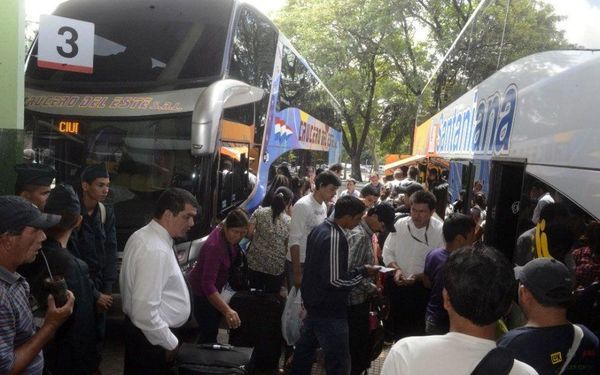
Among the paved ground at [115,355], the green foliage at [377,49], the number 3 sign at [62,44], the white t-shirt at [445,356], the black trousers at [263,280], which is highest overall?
the green foliage at [377,49]

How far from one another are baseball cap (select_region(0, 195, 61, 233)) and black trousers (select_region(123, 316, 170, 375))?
103 centimetres

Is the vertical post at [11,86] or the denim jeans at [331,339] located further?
the vertical post at [11,86]

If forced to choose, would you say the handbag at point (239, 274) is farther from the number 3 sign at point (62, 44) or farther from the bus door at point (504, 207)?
the number 3 sign at point (62, 44)

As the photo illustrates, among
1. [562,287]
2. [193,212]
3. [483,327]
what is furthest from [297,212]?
[483,327]

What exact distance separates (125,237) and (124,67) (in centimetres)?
204

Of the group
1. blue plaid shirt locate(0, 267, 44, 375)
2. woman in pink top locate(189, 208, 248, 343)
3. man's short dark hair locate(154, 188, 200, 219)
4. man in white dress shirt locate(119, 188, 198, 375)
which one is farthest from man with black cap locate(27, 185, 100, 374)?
woman in pink top locate(189, 208, 248, 343)

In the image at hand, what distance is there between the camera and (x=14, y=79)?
4148 millimetres

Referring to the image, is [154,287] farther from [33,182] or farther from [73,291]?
[33,182]

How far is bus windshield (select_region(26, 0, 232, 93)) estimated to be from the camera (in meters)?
6.09

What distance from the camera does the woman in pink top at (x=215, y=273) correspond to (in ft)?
12.8

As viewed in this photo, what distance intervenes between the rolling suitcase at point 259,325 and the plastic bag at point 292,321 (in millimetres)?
65

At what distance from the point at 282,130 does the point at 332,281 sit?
6290 millimetres

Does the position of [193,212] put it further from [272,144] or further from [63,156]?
[272,144]

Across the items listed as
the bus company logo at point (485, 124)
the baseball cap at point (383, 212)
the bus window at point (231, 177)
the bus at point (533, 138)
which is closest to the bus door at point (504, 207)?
the bus at point (533, 138)
